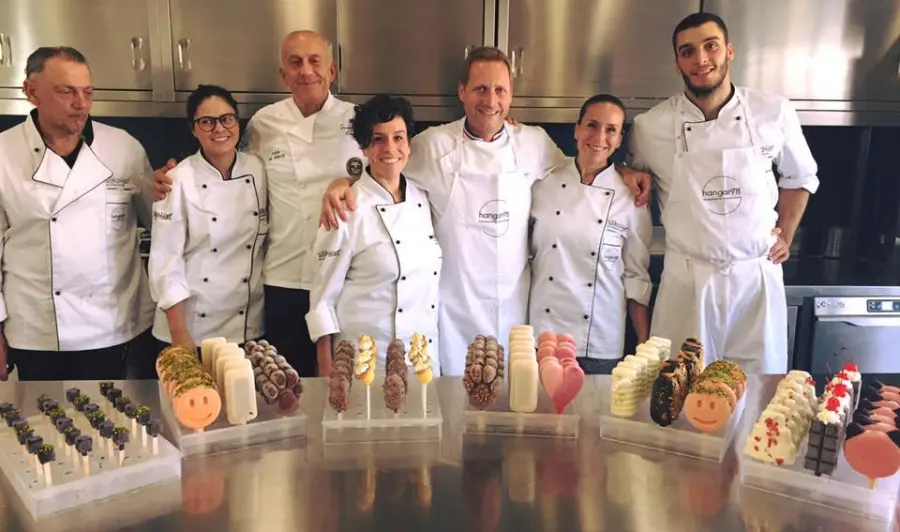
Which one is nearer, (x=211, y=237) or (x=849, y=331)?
(x=211, y=237)

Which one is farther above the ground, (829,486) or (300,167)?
(300,167)

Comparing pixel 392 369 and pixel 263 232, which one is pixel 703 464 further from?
pixel 263 232

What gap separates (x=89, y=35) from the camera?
2465mm

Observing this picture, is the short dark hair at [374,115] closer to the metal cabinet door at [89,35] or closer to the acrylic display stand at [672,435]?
the acrylic display stand at [672,435]

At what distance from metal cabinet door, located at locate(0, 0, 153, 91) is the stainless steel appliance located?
7.48ft

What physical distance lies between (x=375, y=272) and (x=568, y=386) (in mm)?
728

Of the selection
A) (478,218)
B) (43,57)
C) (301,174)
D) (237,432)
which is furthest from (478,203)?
(43,57)

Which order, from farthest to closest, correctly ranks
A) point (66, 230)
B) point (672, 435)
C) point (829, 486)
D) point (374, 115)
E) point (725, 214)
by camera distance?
point (725, 214) → point (66, 230) → point (374, 115) → point (672, 435) → point (829, 486)

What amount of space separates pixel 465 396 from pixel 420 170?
0.81 m

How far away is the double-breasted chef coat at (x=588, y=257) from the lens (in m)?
2.09

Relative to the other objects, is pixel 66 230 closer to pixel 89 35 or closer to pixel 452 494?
pixel 89 35

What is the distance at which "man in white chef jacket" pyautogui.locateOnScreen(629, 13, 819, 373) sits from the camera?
6.82 ft

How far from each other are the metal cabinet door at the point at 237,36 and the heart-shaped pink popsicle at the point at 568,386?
1.65 metres

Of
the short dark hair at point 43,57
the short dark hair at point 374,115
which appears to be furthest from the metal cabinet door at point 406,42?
the short dark hair at point 43,57
